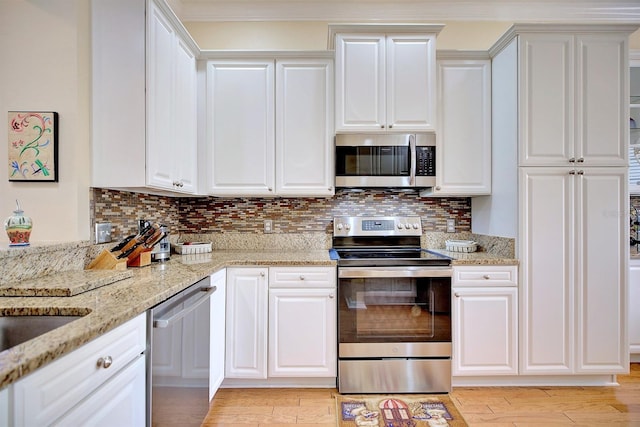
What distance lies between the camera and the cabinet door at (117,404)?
90cm

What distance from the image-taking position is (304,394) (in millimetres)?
2238

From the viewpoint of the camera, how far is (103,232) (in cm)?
189

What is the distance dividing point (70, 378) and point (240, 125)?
2.02 metres

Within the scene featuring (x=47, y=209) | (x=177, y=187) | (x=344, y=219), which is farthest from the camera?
(x=344, y=219)

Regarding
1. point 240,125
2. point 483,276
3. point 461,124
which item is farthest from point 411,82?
point 483,276

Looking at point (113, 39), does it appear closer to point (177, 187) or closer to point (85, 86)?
point (85, 86)

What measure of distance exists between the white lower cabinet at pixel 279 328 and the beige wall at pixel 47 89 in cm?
99

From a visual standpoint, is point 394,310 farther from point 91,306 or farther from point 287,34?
point 287,34

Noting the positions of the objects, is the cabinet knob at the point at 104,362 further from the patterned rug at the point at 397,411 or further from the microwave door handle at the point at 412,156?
the microwave door handle at the point at 412,156

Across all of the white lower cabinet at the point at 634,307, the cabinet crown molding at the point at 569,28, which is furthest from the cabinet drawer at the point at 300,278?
the white lower cabinet at the point at 634,307

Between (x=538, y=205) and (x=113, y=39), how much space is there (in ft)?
8.86

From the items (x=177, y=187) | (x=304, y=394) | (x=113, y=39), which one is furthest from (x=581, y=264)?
(x=113, y=39)

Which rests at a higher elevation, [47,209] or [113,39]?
[113,39]

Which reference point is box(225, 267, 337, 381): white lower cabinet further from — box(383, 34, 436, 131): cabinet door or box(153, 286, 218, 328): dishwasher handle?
box(383, 34, 436, 131): cabinet door
